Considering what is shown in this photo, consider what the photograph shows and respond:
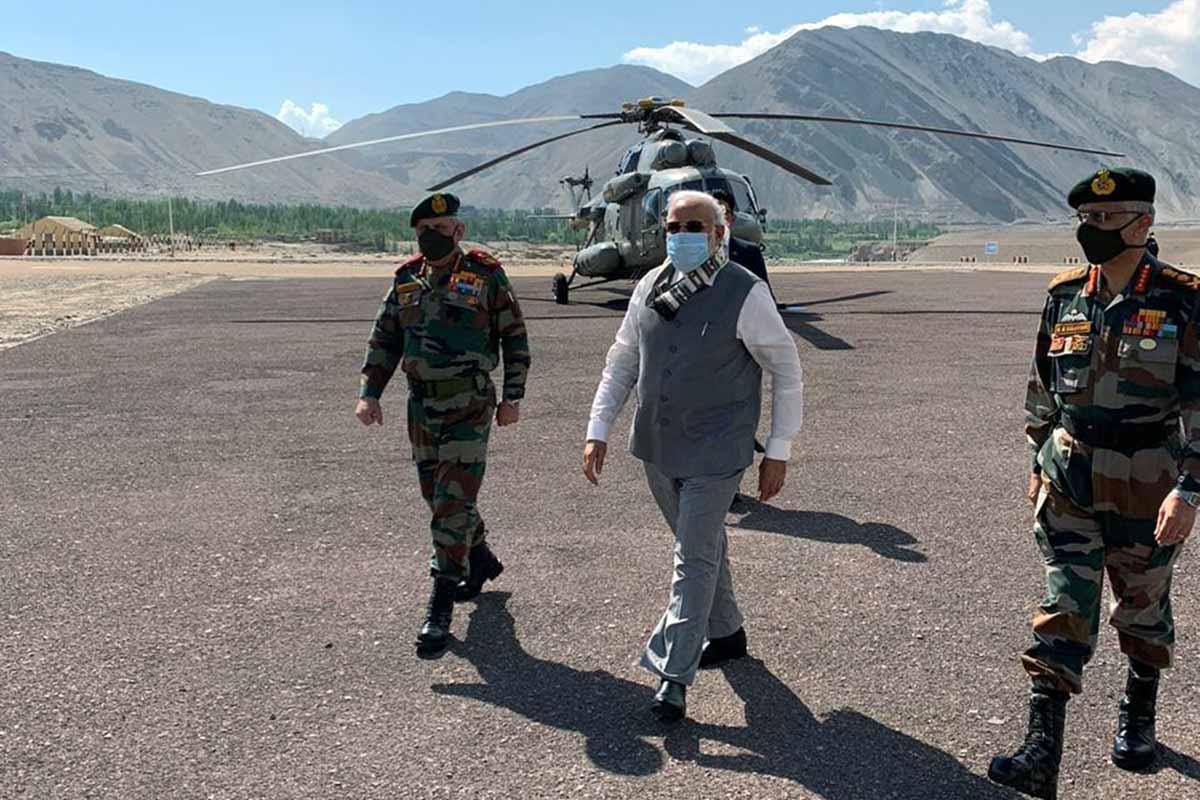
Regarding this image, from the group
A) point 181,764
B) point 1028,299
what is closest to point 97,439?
point 181,764

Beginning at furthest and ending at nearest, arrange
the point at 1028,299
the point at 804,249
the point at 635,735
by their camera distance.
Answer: the point at 804,249, the point at 1028,299, the point at 635,735

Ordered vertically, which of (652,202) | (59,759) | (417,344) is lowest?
(59,759)

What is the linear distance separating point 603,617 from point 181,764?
2.02 meters

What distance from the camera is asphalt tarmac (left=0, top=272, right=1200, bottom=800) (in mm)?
3633

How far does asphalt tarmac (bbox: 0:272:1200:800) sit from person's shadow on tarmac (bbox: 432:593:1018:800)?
0.04ft

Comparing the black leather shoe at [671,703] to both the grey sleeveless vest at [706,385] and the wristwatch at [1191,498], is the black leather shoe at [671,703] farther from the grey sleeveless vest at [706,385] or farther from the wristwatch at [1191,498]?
the wristwatch at [1191,498]

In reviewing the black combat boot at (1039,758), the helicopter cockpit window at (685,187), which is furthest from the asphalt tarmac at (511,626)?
the helicopter cockpit window at (685,187)

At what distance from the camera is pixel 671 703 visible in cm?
389

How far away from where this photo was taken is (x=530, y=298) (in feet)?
84.7

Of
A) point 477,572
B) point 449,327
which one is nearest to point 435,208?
point 449,327

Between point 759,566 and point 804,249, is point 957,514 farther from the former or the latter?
point 804,249

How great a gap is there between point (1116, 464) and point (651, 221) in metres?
13.4

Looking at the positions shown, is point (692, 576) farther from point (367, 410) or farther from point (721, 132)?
point (721, 132)

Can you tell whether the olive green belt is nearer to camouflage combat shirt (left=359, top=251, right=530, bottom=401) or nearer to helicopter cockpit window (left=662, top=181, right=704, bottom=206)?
camouflage combat shirt (left=359, top=251, right=530, bottom=401)
